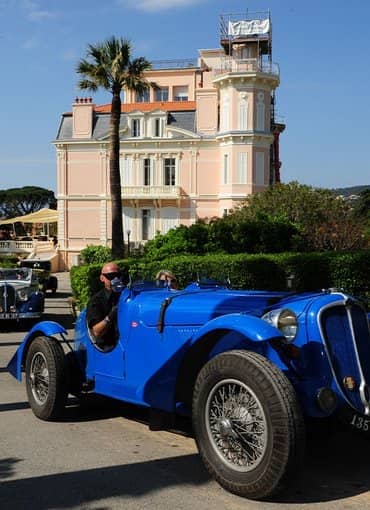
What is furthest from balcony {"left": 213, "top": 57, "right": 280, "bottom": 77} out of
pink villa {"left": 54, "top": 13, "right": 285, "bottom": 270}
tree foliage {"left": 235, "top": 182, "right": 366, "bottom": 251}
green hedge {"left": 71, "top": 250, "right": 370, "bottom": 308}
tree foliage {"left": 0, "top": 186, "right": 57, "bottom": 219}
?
tree foliage {"left": 0, "top": 186, "right": 57, "bottom": 219}

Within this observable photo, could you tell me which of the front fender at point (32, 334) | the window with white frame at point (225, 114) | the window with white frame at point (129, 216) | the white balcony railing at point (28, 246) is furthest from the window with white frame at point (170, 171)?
the front fender at point (32, 334)

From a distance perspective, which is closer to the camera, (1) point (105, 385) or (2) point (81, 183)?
(1) point (105, 385)

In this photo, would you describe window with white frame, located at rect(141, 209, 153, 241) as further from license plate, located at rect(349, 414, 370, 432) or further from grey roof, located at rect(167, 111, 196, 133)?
license plate, located at rect(349, 414, 370, 432)

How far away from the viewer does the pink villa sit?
4547 centimetres

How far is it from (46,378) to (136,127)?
44.2 m

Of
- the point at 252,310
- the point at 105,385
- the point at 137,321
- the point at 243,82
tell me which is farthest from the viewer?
the point at 243,82

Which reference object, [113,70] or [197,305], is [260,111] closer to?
[113,70]

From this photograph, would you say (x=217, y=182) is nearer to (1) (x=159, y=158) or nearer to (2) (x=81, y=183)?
(1) (x=159, y=158)

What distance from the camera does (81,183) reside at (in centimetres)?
4978

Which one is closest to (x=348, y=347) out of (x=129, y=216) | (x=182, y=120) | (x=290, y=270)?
(x=290, y=270)

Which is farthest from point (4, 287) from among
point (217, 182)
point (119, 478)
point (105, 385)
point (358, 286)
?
point (217, 182)

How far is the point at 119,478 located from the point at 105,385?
1330 millimetres

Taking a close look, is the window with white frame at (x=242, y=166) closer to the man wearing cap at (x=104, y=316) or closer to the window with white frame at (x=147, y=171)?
the window with white frame at (x=147, y=171)

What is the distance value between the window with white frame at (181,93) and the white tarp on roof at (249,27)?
850cm
